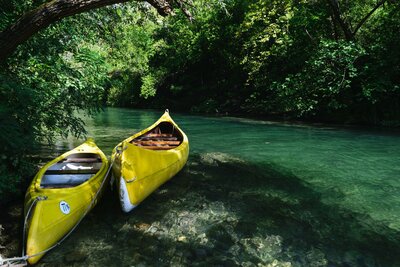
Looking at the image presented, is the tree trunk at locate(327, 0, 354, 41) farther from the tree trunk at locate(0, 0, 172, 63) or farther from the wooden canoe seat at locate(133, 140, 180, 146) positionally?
the tree trunk at locate(0, 0, 172, 63)

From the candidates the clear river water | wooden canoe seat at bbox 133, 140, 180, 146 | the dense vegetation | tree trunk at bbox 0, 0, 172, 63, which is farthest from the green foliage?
tree trunk at bbox 0, 0, 172, 63

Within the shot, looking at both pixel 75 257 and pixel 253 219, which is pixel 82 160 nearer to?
pixel 75 257

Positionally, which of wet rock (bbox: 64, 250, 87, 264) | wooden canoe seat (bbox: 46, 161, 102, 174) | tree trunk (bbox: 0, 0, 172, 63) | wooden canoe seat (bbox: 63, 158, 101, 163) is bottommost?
wet rock (bbox: 64, 250, 87, 264)

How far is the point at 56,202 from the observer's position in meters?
4.66

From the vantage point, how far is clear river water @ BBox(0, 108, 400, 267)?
4.38m

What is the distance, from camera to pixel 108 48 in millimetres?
11281

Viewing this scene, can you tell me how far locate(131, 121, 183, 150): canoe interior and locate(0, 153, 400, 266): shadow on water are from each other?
6.48 feet

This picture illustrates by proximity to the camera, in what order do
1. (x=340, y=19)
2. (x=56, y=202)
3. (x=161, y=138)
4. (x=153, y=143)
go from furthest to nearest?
(x=340, y=19) → (x=161, y=138) → (x=153, y=143) → (x=56, y=202)

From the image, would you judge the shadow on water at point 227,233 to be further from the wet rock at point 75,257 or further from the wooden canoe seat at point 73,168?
the wooden canoe seat at point 73,168

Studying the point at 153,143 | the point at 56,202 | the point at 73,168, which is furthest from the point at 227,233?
the point at 153,143

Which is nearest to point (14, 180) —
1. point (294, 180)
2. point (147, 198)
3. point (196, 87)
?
point (147, 198)

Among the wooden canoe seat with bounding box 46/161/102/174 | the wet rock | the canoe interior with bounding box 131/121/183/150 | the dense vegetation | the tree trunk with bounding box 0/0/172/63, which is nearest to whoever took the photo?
the wet rock

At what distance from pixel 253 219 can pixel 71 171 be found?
350 centimetres

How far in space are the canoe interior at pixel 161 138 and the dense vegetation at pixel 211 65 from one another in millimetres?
1560
